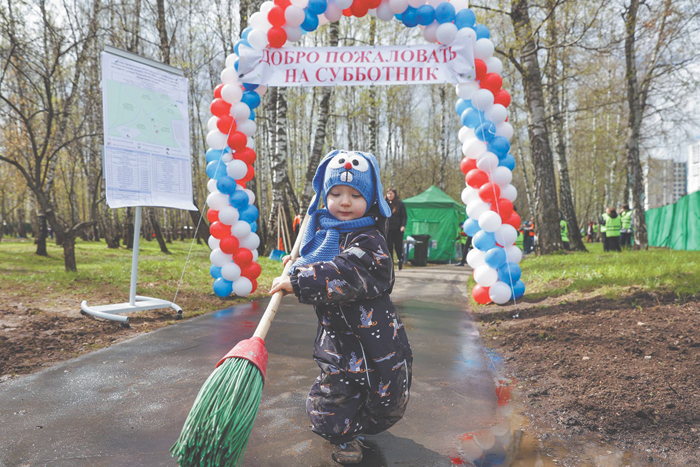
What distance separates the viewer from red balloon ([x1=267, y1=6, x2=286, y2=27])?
6.91 m

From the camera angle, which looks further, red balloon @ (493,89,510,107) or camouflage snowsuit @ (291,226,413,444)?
red balloon @ (493,89,510,107)

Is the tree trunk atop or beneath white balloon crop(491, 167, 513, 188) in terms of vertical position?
atop

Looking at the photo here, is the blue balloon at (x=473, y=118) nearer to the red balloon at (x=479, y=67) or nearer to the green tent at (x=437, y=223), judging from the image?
the red balloon at (x=479, y=67)

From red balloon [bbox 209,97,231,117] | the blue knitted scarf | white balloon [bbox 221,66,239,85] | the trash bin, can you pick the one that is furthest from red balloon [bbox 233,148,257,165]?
the trash bin

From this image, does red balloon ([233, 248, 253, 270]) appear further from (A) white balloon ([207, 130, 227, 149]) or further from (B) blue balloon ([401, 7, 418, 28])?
(B) blue balloon ([401, 7, 418, 28])

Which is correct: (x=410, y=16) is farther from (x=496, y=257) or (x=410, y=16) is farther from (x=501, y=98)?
(x=496, y=257)

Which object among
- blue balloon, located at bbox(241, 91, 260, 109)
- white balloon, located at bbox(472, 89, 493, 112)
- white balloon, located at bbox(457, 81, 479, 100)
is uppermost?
blue balloon, located at bbox(241, 91, 260, 109)

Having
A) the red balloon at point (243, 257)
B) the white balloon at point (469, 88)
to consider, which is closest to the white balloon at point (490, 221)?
the white balloon at point (469, 88)

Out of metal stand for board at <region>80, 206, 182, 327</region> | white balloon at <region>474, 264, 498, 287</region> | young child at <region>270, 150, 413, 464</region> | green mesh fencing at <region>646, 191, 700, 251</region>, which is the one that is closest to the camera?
young child at <region>270, 150, 413, 464</region>

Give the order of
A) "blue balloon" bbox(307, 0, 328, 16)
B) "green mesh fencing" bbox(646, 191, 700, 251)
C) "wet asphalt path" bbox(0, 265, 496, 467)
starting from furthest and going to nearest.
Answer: "green mesh fencing" bbox(646, 191, 700, 251)
"blue balloon" bbox(307, 0, 328, 16)
"wet asphalt path" bbox(0, 265, 496, 467)

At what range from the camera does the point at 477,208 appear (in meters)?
→ 6.77

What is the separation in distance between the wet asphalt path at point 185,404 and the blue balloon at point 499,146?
2.80 metres

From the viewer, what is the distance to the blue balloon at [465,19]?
6.64m

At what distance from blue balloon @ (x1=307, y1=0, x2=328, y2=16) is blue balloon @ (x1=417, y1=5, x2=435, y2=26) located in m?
1.39
